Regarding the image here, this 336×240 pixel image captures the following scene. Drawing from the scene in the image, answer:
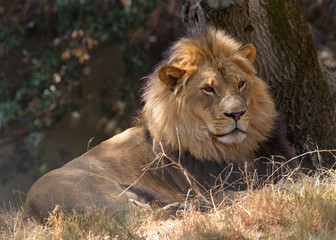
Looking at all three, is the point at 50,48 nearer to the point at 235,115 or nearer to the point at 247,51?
the point at 247,51

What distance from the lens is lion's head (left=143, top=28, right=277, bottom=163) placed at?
408cm

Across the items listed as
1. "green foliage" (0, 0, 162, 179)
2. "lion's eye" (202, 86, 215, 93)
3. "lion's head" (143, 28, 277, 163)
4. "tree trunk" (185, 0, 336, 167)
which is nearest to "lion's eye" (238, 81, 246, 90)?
"lion's head" (143, 28, 277, 163)

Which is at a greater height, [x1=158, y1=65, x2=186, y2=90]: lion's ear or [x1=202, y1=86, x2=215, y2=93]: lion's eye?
[x1=158, y1=65, x2=186, y2=90]: lion's ear

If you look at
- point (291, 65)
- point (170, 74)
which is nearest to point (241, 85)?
point (170, 74)

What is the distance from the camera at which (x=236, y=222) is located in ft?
10.8

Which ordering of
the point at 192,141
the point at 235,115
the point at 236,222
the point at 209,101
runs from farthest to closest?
the point at 192,141 < the point at 209,101 < the point at 235,115 < the point at 236,222

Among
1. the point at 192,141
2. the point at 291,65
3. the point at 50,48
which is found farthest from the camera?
the point at 50,48

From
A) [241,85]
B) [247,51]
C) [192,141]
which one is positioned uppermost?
[247,51]

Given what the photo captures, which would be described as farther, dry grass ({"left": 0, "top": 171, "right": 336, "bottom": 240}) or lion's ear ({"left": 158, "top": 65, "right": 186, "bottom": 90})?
lion's ear ({"left": 158, "top": 65, "right": 186, "bottom": 90})

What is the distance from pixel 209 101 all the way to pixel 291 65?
1168 millimetres

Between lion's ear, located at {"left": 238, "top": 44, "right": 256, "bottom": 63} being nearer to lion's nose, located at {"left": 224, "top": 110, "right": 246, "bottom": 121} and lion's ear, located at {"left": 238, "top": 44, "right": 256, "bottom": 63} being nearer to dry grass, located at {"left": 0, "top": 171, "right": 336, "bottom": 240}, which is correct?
lion's nose, located at {"left": 224, "top": 110, "right": 246, "bottom": 121}

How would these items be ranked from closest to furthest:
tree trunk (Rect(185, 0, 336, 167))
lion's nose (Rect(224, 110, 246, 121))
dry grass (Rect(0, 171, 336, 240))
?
dry grass (Rect(0, 171, 336, 240))
lion's nose (Rect(224, 110, 246, 121))
tree trunk (Rect(185, 0, 336, 167))

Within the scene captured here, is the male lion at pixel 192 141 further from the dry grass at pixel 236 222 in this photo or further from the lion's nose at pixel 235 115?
the dry grass at pixel 236 222

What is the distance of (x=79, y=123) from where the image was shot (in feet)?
30.8
